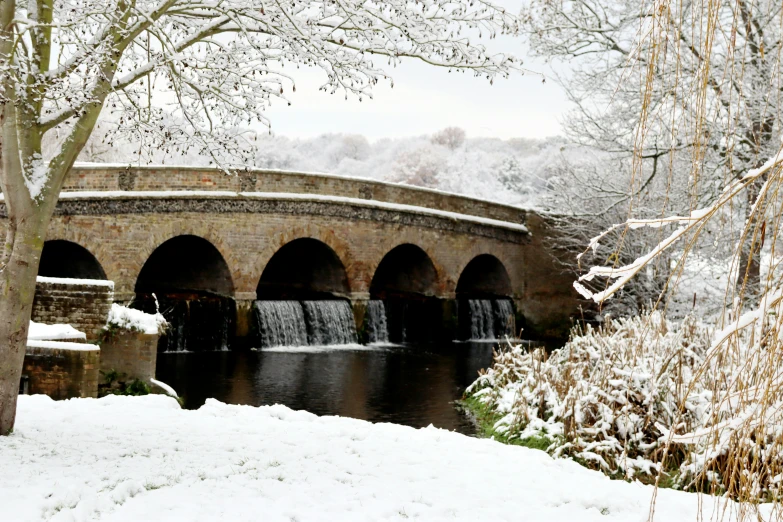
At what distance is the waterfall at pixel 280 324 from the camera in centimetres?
1844

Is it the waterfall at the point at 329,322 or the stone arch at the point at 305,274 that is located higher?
the stone arch at the point at 305,274

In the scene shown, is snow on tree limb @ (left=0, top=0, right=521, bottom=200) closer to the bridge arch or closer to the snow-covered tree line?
the bridge arch

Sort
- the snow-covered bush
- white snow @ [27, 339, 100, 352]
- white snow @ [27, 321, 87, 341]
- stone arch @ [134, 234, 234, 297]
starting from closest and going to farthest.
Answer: the snow-covered bush
white snow @ [27, 339, 100, 352]
white snow @ [27, 321, 87, 341]
stone arch @ [134, 234, 234, 297]

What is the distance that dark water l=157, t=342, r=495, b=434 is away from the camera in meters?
11.6

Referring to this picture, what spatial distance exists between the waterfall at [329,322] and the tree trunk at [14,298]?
1305 centimetres

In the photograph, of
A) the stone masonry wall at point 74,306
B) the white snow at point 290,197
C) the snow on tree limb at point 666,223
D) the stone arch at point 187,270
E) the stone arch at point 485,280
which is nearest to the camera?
the snow on tree limb at point 666,223

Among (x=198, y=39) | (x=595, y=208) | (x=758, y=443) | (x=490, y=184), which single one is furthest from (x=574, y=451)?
(x=490, y=184)

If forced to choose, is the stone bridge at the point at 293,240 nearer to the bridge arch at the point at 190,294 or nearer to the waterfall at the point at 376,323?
the bridge arch at the point at 190,294

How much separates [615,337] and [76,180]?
1216 cm

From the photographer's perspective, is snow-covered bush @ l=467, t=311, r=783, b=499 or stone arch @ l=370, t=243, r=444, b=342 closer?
snow-covered bush @ l=467, t=311, r=783, b=499

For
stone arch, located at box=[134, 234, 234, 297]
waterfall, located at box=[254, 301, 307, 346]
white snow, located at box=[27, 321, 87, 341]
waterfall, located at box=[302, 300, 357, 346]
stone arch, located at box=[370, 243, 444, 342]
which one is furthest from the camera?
stone arch, located at box=[370, 243, 444, 342]

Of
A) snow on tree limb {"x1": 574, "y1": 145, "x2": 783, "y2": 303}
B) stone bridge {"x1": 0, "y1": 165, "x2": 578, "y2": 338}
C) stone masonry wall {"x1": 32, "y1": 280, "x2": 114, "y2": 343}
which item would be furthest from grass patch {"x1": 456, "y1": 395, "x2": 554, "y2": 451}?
stone bridge {"x1": 0, "y1": 165, "x2": 578, "y2": 338}

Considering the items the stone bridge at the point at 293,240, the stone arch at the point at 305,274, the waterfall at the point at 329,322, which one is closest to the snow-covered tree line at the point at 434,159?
the stone bridge at the point at 293,240

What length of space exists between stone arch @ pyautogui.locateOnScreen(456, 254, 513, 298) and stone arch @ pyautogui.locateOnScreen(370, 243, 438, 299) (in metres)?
1.71
